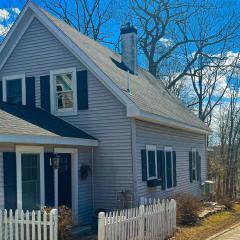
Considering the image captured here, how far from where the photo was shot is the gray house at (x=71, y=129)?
37.9 feet

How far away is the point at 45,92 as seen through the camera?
15.2m

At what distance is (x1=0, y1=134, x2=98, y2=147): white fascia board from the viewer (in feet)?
32.9

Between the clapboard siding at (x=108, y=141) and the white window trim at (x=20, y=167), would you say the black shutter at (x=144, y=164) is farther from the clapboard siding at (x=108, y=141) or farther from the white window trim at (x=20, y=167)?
the white window trim at (x=20, y=167)

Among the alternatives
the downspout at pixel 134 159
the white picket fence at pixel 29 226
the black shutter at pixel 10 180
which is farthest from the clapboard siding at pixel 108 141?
the white picket fence at pixel 29 226

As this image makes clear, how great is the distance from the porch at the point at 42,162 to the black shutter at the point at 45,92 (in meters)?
0.45

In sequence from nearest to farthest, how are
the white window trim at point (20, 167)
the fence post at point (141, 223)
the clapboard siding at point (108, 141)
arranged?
1. the fence post at point (141, 223)
2. the white window trim at point (20, 167)
3. the clapboard siding at point (108, 141)

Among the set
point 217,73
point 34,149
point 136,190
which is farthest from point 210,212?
point 217,73

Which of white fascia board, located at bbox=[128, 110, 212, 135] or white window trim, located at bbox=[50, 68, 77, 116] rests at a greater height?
white window trim, located at bbox=[50, 68, 77, 116]

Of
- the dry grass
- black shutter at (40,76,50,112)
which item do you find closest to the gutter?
black shutter at (40,76,50,112)

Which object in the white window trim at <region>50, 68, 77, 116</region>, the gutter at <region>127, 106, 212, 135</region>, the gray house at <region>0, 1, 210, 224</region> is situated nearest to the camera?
the gray house at <region>0, 1, 210, 224</region>

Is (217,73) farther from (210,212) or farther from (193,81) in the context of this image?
(210,212)

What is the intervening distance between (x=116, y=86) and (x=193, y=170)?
8.66m

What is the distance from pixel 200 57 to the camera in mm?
32969

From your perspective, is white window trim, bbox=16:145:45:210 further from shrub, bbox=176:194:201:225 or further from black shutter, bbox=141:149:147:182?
shrub, bbox=176:194:201:225
